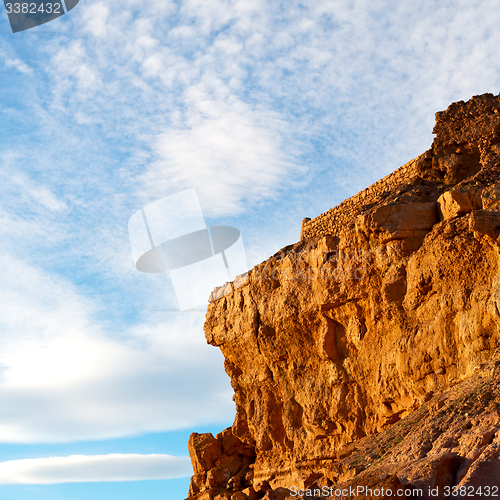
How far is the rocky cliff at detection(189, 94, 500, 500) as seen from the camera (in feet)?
29.9

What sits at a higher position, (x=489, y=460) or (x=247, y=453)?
(x=247, y=453)

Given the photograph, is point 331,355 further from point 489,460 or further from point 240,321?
point 489,460

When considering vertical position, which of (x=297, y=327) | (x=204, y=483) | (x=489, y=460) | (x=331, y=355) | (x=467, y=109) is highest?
(x=467, y=109)

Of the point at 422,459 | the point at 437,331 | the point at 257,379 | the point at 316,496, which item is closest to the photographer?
the point at 422,459

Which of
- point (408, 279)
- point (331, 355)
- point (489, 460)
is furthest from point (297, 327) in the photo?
point (489, 460)

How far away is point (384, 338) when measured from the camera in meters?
14.0

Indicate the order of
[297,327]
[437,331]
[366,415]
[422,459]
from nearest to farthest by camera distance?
[422,459] < [437,331] < [366,415] < [297,327]

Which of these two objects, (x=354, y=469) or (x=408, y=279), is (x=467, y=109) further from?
(x=354, y=469)

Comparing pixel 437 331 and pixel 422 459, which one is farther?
pixel 437 331

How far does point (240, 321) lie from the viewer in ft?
59.9

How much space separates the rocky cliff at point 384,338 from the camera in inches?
359

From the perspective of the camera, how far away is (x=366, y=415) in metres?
14.7

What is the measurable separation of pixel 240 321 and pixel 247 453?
18.7 feet

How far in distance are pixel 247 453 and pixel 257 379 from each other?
4375 mm
